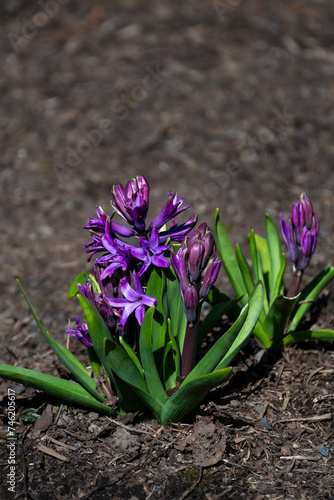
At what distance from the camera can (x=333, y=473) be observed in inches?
93.6

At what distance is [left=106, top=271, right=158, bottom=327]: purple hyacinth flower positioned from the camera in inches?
89.0

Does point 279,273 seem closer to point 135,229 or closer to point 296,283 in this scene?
point 296,283

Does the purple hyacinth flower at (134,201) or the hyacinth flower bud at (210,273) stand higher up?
the purple hyacinth flower at (134,201)

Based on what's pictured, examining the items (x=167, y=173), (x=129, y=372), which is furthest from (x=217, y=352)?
(x=167, y=173)

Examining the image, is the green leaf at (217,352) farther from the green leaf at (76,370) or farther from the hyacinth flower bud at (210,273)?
the green leaf at (76,370)

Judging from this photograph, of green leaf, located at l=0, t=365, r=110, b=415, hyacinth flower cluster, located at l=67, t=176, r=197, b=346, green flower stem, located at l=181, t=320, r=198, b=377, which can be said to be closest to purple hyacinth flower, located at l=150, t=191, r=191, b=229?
hyacinth flower cluster, located at l=67, t=176, r=197, b=346

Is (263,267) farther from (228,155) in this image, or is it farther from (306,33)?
(306,33)

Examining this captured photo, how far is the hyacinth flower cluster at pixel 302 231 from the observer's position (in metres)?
2.61

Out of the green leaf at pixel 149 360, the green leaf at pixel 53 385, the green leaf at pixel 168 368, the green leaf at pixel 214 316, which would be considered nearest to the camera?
the green leaf at pixel 149 360

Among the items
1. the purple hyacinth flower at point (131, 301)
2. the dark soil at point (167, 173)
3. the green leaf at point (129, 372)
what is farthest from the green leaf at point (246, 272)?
the green leaf at point (129, 372)

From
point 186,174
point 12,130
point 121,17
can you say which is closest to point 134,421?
point 186,174

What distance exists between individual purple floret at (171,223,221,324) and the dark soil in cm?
68

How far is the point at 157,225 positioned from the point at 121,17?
5.23 m

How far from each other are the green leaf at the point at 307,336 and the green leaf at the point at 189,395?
75 centimetres
